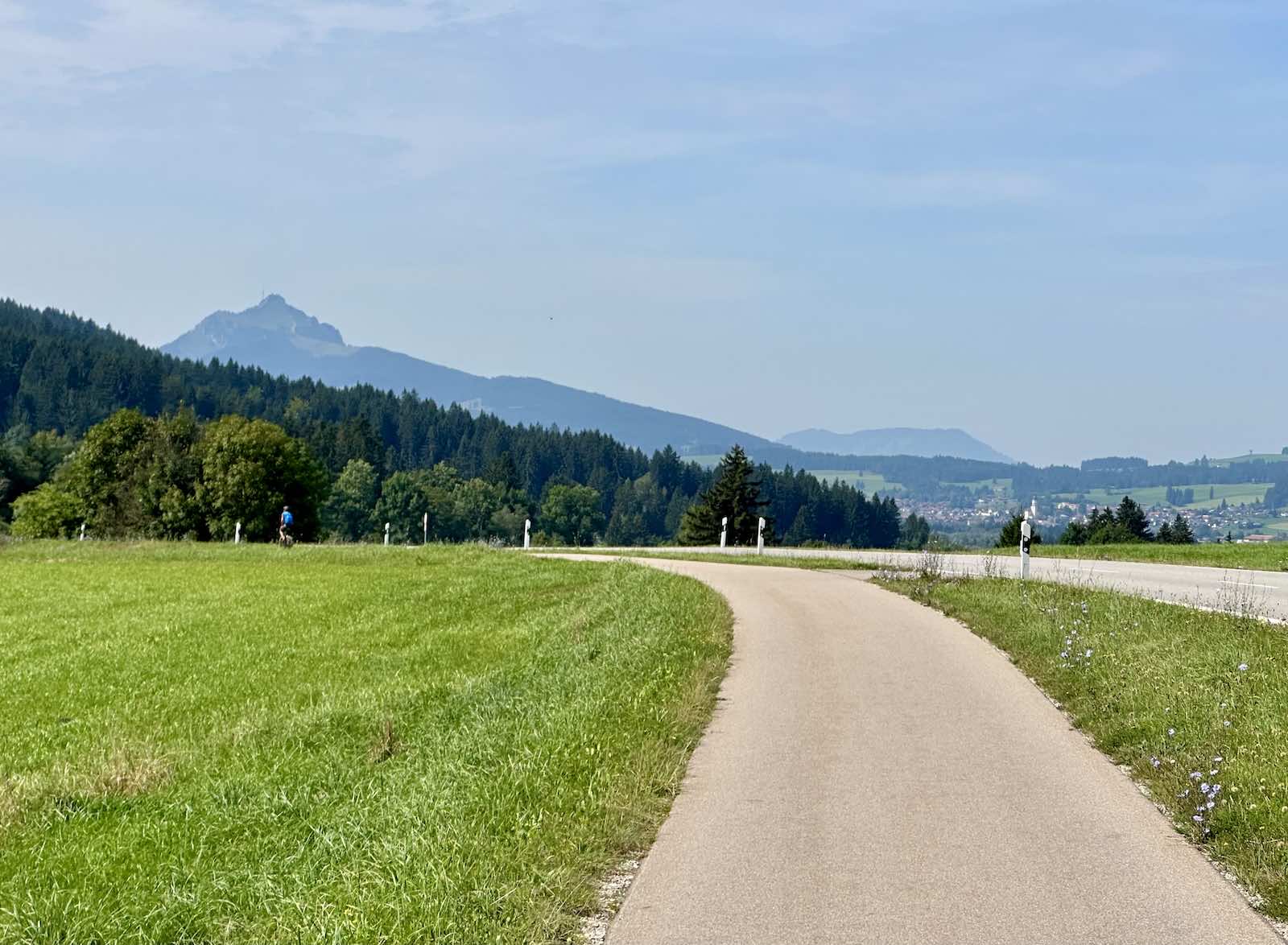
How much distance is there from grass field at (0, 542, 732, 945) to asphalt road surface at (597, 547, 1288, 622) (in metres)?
6.93

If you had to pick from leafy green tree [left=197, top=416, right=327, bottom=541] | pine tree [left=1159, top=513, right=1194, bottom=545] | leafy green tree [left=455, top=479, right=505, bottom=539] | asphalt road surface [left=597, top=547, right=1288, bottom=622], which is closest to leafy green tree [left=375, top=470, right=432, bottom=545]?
leafy green tree [left=455, top=479, right=505, bottom=539]

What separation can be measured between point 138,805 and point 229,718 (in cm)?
366

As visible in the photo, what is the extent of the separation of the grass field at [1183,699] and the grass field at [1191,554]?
13177 mm

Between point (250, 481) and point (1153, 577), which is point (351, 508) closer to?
point (250, 481)

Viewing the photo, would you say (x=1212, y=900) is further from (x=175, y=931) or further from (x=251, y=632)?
(x=251, y=632)

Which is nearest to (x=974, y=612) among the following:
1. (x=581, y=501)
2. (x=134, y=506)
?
(x=134, y=506)

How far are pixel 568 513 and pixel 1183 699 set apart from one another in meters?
173

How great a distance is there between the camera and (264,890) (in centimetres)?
676

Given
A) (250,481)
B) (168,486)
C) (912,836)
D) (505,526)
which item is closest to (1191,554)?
(912,836)

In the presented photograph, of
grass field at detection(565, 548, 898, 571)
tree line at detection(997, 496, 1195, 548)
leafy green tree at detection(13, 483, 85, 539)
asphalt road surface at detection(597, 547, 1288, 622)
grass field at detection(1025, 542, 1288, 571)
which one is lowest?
leafy green tree at detection(13, 483, 85, 539)

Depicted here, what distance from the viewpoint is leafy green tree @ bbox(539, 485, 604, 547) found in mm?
181625

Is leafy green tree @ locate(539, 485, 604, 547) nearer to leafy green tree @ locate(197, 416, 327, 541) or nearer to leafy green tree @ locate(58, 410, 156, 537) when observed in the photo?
leafy green tree @ locate(197, 416, 327, 541)

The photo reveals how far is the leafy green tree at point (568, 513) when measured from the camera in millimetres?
181625

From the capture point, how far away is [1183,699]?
10820mm
